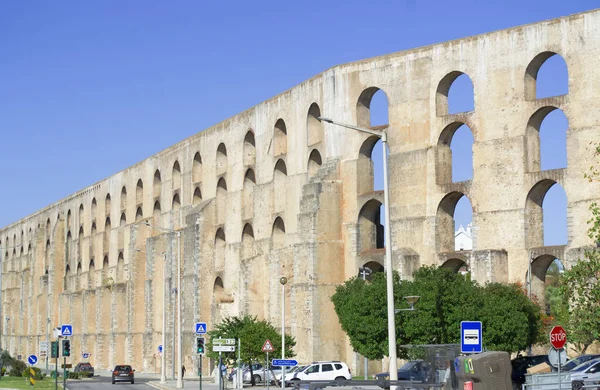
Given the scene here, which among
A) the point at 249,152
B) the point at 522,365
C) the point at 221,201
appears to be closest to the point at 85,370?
the point at 221,201

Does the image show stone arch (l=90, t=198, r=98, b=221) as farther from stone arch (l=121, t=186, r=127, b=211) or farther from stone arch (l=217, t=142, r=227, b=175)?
stone arch (l=217, t=142, r=227, b=175)

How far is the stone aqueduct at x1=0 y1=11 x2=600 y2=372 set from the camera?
5100cm

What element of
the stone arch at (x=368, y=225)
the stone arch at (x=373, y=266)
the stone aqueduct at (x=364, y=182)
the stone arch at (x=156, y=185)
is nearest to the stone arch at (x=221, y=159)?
the stone aqueduct at (x=364, y=182)

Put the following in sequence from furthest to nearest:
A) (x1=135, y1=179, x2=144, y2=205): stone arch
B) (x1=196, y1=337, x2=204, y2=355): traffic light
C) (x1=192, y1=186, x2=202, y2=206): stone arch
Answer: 1. (x1=135, y1=179, x2=144, y2=205): stone arch
2. (x1=192, y1=186, x2=202, y2=206): stone arch
3. (x1=196, y1=337, x2=204, y2=355): traffic light

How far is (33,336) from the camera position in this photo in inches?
4978

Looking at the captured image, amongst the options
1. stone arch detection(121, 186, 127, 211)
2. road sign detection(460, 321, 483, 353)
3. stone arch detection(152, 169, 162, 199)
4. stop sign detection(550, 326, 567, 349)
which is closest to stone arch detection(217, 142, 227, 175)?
stone arch detection(152, 169, 162, 199)

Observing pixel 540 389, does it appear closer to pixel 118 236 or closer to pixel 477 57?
pixel 477 57

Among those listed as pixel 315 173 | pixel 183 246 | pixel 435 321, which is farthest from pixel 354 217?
pixel 183 246

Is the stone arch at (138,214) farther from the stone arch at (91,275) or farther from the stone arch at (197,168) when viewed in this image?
the stone arch at (197,168)

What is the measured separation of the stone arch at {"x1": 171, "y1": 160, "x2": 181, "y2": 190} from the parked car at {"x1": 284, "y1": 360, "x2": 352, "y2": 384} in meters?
35.2

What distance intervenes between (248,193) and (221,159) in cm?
574

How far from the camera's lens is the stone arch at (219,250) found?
252 feet

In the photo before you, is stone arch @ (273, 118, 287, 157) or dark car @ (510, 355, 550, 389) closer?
dark car @ (510, 355, 550, 389)

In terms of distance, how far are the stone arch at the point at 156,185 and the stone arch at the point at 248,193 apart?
18.9 m
